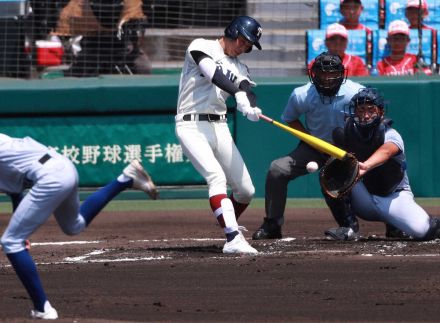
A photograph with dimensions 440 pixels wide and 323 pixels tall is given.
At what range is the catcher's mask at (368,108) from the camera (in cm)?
840

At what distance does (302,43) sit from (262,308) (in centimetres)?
805

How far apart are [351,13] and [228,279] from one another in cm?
678

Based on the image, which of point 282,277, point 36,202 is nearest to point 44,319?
point 36,202

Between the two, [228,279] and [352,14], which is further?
[352,14]

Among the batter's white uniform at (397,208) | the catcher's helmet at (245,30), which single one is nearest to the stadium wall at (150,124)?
the batter's white uniform at (397,208)

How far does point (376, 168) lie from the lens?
342 inches

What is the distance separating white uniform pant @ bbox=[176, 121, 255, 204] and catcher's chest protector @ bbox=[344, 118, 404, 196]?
893mm

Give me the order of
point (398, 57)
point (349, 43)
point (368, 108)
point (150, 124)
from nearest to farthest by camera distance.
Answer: point (368, 108) → point (150, 124) → point (398, 57) → point (349, 43)

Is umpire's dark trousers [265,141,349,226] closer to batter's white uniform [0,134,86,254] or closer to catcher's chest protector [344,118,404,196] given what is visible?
catcher's chest protector [344,118,404,196]

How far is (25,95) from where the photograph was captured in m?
12.6

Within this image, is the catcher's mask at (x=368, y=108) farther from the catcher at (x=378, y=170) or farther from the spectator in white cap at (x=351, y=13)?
the spectator in white cap at (x=351, y=13)

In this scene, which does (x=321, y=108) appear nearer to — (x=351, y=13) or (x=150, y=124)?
(x=150, y=124)

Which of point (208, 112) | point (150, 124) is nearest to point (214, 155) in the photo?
point (208, 112)

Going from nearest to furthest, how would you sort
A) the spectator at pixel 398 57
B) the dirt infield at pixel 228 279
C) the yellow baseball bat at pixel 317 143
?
the dirt infield at pixel 228 279 < the yellow baseball bat at pixel 317 143 < the spectator at pixel 398 57
